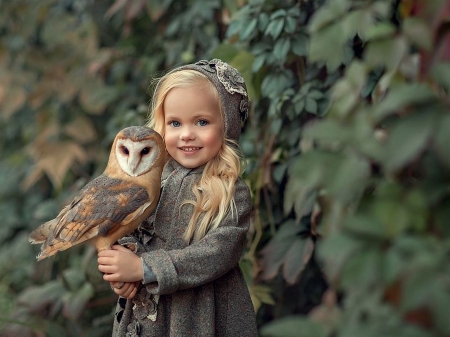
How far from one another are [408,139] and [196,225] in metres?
1.01


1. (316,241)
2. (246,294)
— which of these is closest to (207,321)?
(246,294)

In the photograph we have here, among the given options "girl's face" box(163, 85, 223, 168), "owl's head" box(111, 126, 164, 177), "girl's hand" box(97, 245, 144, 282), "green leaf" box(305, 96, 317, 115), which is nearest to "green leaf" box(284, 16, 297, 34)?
"green leaf" box(305, 96, 317, 115)

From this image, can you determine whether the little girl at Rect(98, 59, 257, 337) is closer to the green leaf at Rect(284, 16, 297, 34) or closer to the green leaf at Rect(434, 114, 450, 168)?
the green leaf at Rect(284, 16, 297, 34)

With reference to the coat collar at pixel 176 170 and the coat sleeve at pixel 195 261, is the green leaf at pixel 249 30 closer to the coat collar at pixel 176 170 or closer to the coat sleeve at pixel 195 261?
the coat collar at pixel 176 170

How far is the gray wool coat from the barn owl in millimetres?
105

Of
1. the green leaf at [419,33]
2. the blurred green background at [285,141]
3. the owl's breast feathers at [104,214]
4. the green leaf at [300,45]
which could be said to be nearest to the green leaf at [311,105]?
the blurred green background at [285,141]

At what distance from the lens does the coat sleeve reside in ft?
5.94

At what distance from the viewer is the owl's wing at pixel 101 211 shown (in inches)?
71.0

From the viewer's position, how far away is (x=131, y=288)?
1875mm

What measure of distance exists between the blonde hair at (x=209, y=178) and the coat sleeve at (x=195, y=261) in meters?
0.04

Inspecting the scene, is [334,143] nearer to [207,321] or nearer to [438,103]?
[438,103]

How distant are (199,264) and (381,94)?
0.56 metres

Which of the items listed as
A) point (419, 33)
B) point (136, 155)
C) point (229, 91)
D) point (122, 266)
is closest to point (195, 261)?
point (122, 266)

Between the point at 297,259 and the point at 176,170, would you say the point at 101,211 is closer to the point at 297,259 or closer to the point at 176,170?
the point at 176,170
